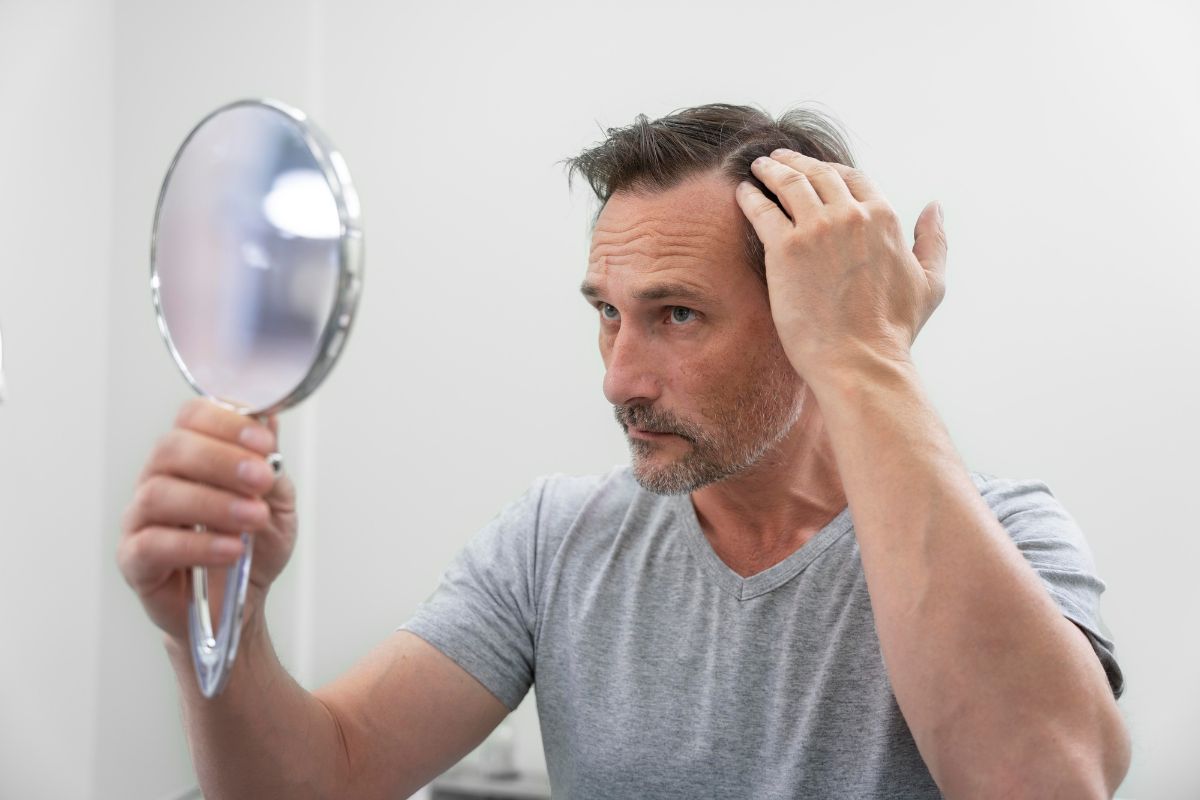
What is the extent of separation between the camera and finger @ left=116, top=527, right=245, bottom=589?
1.80ft

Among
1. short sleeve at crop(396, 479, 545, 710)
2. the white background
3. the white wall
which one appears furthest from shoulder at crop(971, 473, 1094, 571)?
the white wall

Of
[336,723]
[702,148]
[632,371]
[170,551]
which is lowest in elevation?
[336,723]

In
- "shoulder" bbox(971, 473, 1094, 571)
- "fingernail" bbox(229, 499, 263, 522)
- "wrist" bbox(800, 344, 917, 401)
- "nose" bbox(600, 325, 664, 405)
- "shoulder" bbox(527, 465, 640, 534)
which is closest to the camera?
"fingernail" bbox(229, 499, 263, 522)

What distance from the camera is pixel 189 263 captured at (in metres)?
0.62

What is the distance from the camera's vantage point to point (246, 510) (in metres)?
0.55

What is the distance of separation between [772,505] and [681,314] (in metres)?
0.26

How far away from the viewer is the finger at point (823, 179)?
3.53 feet

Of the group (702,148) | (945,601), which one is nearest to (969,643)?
(945,601)

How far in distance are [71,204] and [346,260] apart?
6.32ft

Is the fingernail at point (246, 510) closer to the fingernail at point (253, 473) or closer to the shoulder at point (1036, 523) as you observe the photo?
the fingernail at point (253, 473)

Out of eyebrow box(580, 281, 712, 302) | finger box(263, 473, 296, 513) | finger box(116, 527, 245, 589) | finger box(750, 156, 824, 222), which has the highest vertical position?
finger box(750, 156, 824, 222)

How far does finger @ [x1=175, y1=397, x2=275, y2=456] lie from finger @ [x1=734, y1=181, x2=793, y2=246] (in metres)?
0.66

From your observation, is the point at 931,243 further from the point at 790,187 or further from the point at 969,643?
the point at 969,643

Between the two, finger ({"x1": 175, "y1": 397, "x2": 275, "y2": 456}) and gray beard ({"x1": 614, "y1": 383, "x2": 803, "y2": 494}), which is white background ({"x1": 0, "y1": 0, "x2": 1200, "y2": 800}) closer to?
gray beard ({"x1": 614, "y1": 383, "x2": 803, "y2": 494})
